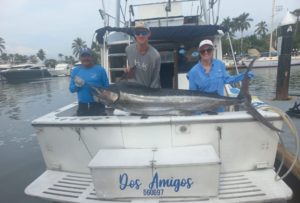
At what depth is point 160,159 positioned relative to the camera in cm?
278

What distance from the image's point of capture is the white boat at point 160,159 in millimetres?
2725

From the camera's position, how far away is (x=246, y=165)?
323cm

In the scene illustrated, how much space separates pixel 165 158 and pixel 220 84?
130 centimetres

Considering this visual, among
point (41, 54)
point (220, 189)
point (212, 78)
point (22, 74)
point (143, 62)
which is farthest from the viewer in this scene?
point (41, 54)

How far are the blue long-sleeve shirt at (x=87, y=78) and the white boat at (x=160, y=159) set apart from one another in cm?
61

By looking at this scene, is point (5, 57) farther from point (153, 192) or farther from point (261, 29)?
point (153, 192)

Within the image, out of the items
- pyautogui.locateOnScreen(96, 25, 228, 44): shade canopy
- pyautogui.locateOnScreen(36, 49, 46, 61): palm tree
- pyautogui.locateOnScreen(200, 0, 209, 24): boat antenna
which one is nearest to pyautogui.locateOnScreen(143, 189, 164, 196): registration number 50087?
pyautogui.locateOnScreen(96, 25, 228, 44): shade canopy

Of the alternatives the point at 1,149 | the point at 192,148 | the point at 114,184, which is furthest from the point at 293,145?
the point at 1,149

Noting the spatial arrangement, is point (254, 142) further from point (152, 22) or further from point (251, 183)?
point (152, 22)

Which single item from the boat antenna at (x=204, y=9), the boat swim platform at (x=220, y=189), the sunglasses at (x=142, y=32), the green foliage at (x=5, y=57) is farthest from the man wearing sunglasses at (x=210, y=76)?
the green foliage at (x=5, y=57)

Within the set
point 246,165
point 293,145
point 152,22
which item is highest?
point 152,22

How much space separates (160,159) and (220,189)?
720 millimetres

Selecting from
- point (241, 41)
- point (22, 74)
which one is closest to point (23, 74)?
point (22, 74)

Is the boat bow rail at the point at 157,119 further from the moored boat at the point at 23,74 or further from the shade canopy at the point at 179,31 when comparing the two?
the moored boat at the point at 23,74
